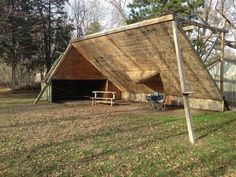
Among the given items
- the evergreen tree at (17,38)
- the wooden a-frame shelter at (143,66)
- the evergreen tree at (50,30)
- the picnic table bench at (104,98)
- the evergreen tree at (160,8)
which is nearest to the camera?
the wooden a-frame shelter at (143,66)

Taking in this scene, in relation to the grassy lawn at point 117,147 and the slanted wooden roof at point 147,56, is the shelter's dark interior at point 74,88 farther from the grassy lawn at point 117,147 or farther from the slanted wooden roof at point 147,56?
the grassy lawn at point 117,147

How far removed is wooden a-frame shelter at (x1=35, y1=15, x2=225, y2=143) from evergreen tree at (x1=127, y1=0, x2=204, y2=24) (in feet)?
17.4

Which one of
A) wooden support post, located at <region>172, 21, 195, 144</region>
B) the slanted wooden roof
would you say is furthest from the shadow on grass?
the slanted wooden roof

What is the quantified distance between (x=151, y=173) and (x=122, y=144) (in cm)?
196

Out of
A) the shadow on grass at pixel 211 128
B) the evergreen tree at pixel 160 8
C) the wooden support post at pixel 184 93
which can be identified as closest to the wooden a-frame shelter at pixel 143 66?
the wooden support post at pixel 184 93

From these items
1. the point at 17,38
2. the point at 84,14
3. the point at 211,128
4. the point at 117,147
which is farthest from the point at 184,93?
the point at 84,14

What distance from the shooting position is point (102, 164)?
564 cm

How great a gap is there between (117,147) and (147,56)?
19.9ft

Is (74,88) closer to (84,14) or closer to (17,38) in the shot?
(17,38)

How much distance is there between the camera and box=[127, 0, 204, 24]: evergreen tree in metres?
18.6

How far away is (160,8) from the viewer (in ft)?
62.8

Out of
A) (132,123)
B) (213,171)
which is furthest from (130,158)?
(132,123)

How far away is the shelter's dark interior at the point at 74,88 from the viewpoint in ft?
60.7

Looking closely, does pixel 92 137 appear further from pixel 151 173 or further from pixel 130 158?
pixel 151 173
